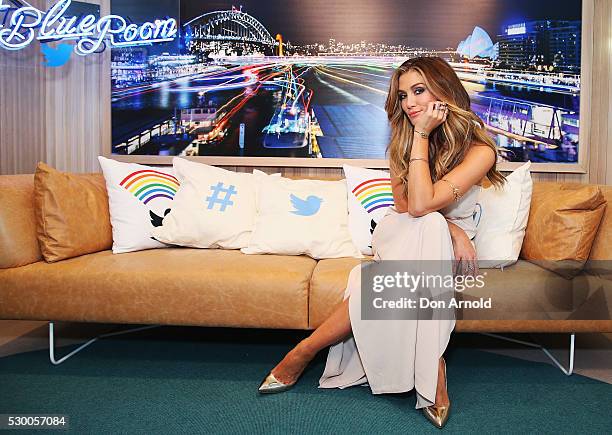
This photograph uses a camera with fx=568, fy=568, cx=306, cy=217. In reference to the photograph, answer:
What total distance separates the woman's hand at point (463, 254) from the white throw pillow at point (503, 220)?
1.02 feet

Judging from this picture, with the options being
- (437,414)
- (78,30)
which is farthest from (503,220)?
(78,30)

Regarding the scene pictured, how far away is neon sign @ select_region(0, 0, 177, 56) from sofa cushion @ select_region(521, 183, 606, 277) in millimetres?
2323

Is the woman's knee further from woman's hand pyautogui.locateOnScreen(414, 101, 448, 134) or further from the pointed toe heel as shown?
the pointed toe heel

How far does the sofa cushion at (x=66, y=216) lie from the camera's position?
2.43m

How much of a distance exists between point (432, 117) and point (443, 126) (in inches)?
4.5

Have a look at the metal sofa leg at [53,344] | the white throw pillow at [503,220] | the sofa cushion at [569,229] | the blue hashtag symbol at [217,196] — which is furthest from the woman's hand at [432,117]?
the metal sofa leg at [53,344]

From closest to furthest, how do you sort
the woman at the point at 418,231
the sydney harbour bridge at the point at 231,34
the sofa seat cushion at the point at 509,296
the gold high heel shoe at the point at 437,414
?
the gold high heel shoe at the point at 437,414 → the woman at the point at 418,231 → the sofa seat cushion at the point at 509,296 → the sydney harbour bridge at the point at 231,34

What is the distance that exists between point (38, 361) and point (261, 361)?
94 centimetres

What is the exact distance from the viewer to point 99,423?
5.89ft

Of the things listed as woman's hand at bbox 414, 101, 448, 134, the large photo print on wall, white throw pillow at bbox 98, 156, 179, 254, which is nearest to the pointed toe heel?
woman's hand at bbox 414, 101, 448, 134

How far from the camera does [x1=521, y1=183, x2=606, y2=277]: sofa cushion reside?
2277 mm

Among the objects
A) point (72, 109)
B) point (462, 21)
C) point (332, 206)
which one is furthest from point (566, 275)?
point (72, 109)

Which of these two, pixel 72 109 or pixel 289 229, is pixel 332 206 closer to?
pixel 289 229

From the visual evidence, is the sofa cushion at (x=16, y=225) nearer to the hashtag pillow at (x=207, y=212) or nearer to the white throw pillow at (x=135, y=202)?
the white throw pillow at (x=135, y=202)
